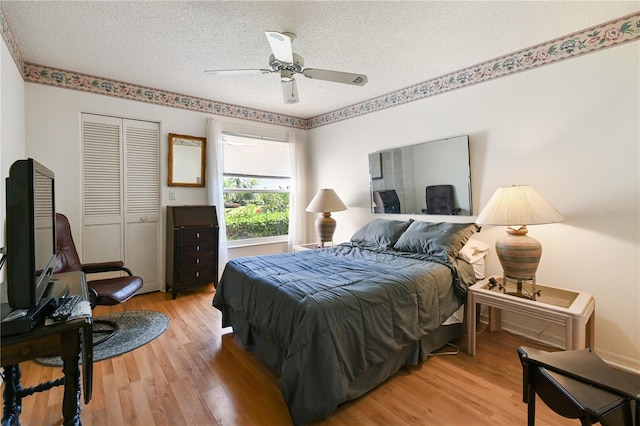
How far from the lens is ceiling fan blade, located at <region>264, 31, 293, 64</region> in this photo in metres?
1.78

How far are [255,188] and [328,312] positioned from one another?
123 inches

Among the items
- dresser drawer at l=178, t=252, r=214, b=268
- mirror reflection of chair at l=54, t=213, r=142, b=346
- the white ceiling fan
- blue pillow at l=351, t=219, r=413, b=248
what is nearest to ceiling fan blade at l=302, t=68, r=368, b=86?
the white ceiling fan

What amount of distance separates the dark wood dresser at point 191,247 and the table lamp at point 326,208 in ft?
4.25

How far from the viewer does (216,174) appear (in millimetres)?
3896

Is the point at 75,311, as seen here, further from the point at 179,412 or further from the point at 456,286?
the point at 456,286

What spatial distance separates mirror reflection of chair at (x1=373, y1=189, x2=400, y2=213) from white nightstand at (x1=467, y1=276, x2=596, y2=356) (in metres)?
1.36

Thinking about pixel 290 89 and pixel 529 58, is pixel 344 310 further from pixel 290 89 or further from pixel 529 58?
pixel 529 58

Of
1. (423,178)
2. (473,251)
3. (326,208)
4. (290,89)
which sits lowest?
(473,251)

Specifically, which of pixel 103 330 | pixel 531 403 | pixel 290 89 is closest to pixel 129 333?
pixel 103 330

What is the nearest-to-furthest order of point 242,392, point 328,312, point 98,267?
point 328,312 → point 242,392 → point 98,267

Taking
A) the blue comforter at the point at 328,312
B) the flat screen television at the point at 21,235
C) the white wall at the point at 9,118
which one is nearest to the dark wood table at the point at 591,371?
the blue comforter at the point at 328,312

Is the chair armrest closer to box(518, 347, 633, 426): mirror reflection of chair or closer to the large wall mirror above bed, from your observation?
the large wall mirror above bed

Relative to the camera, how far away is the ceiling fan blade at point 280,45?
1.78 metres

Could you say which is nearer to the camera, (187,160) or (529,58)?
(529,58)
